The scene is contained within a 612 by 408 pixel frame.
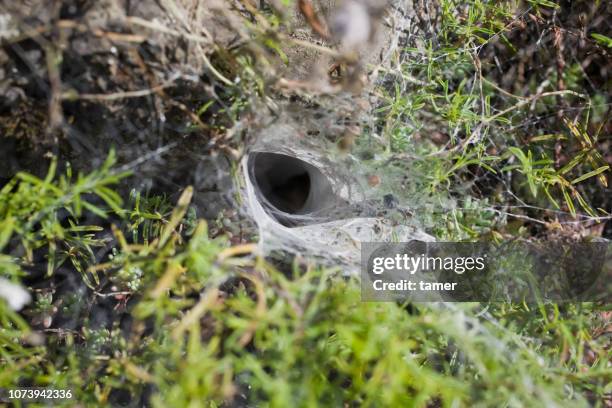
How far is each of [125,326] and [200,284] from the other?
598 millimetres

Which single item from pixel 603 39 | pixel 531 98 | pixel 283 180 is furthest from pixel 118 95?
pixel 603 39

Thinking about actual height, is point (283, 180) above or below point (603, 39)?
below

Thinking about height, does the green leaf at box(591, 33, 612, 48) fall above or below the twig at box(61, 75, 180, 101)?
above

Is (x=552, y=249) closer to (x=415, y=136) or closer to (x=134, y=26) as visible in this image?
(x=415, y=136)

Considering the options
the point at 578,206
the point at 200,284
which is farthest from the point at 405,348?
the point at 578,206

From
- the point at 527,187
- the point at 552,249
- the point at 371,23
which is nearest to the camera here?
the point at 371,23

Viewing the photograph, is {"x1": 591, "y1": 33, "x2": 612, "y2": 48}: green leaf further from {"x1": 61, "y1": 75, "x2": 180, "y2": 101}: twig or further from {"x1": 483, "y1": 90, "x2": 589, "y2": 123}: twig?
{"x1": 61, "y1": 75, "x2": 180, "y2": 101}: twig

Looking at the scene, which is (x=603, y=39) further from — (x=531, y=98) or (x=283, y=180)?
(x=283, y=180)

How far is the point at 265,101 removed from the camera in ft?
5.89

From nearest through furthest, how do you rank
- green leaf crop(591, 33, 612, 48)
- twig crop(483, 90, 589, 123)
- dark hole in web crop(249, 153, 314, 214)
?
twig crop(483, 90, 589, 123) < green leaf crop(591, 33, 612, 48) < dark hole in web crop(249, 153, 314, 214)

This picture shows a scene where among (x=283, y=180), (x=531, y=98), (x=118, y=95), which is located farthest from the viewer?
(x=283, y=180)

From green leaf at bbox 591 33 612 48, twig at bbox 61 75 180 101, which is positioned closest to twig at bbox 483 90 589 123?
green leaf at bbox 591 33 612 48

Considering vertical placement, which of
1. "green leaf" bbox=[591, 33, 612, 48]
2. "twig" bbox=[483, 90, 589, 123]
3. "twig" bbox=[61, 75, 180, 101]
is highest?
"green leaf" bbox=[591, 33, 612, 48]

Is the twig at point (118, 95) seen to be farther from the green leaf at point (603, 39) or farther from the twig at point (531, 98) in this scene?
the green leaf at point (603, 39)
